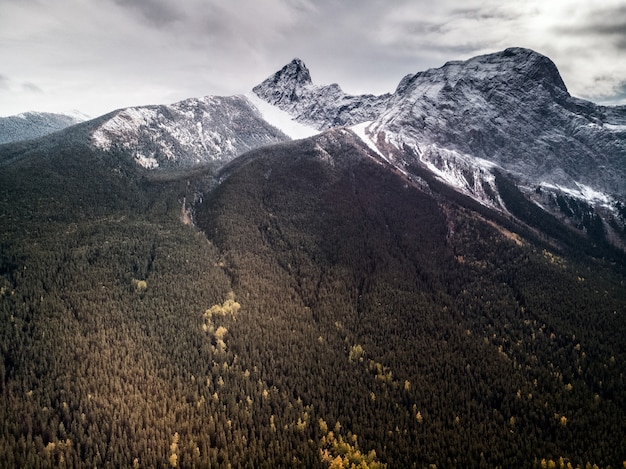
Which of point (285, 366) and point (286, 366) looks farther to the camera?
point (286, 366)

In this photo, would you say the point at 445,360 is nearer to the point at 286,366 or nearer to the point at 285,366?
the point at 286,366

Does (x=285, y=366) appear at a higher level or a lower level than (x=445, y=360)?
lower

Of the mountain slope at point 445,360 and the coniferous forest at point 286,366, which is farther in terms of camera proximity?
the mountain slope at point 445,360

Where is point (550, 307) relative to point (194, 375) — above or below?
above

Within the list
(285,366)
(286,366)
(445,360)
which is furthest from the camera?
(445,360)

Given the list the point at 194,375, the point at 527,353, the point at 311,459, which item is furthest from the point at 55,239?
the point at 527,353

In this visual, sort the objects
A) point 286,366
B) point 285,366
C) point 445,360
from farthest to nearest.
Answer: point 445,360 → point 286,366 → point 285,366

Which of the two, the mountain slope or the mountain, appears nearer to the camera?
the mountain

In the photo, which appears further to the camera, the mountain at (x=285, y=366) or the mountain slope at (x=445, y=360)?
the mountain slope at (x=445, y=360)

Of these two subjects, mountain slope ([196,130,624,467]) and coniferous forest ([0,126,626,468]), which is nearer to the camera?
coniferous forest ([0,126,626,468])

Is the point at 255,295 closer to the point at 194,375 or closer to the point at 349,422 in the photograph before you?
the point at 194,375

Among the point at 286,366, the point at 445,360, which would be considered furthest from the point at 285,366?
the point at 445,360
